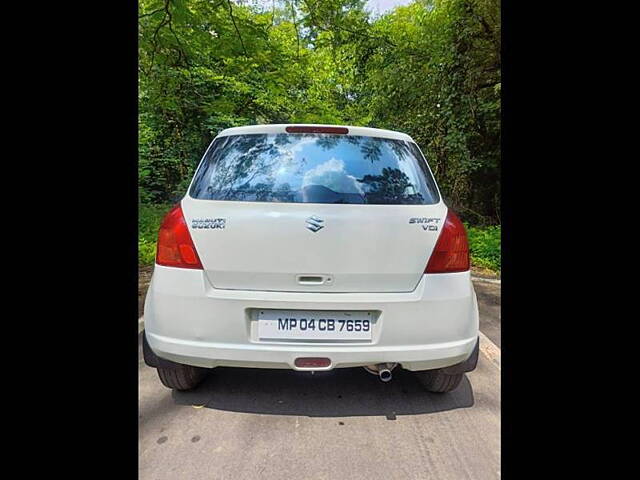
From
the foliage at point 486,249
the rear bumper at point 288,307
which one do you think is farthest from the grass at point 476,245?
the rear bumper at point 288,307

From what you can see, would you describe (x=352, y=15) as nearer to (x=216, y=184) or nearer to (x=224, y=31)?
(x=224, y=31)

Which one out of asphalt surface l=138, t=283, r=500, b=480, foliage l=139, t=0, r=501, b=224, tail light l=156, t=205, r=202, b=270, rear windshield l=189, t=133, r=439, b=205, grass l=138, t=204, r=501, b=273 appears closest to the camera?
asphalt surface l=138, t=283, r=500, b=480

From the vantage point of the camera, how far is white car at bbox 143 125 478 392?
5.99ft

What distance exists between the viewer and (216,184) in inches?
81.0

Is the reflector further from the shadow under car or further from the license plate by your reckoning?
the shadow under car

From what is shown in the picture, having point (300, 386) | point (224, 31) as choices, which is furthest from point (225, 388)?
point (224, 31)

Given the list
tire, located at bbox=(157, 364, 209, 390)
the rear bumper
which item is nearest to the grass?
tire, located at bbox=(157, 364, 209, 390)

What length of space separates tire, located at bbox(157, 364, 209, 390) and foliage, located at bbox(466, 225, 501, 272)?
5.05 metres

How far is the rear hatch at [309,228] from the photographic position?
72.2 inches

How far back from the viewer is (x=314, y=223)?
1843 mm

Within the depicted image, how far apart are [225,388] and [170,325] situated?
28.1 inches

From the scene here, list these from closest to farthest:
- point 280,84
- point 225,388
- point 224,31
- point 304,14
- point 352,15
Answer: point 225,388, point 224,31, point 304,14, point 352,15, point 280,84

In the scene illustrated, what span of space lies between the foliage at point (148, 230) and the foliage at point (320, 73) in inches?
15.9

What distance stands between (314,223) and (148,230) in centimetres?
751
